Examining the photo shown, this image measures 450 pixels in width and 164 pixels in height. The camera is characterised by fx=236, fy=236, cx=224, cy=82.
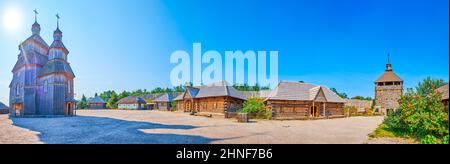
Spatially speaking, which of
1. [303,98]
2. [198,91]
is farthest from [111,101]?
[303,98]

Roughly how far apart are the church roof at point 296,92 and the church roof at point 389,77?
24272 millimetres

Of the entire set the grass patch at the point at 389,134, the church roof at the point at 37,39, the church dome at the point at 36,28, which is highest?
the church dome at the point at 36,28

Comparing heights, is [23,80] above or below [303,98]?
above

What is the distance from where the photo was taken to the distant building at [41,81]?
28656 mm

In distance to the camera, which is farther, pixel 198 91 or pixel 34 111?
pixel 198 91

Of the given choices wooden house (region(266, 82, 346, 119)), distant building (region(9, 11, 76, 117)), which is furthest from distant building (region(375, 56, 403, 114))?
distant building (region(9, 11, 76, 117))

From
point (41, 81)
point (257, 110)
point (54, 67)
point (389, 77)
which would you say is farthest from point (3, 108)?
point (389, 77)

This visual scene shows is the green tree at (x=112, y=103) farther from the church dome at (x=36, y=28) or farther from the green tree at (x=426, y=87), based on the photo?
the green tree at (x=426, y=87)

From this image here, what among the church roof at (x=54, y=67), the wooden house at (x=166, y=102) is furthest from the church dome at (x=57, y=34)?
the wooden house at (x=166, y=102)
